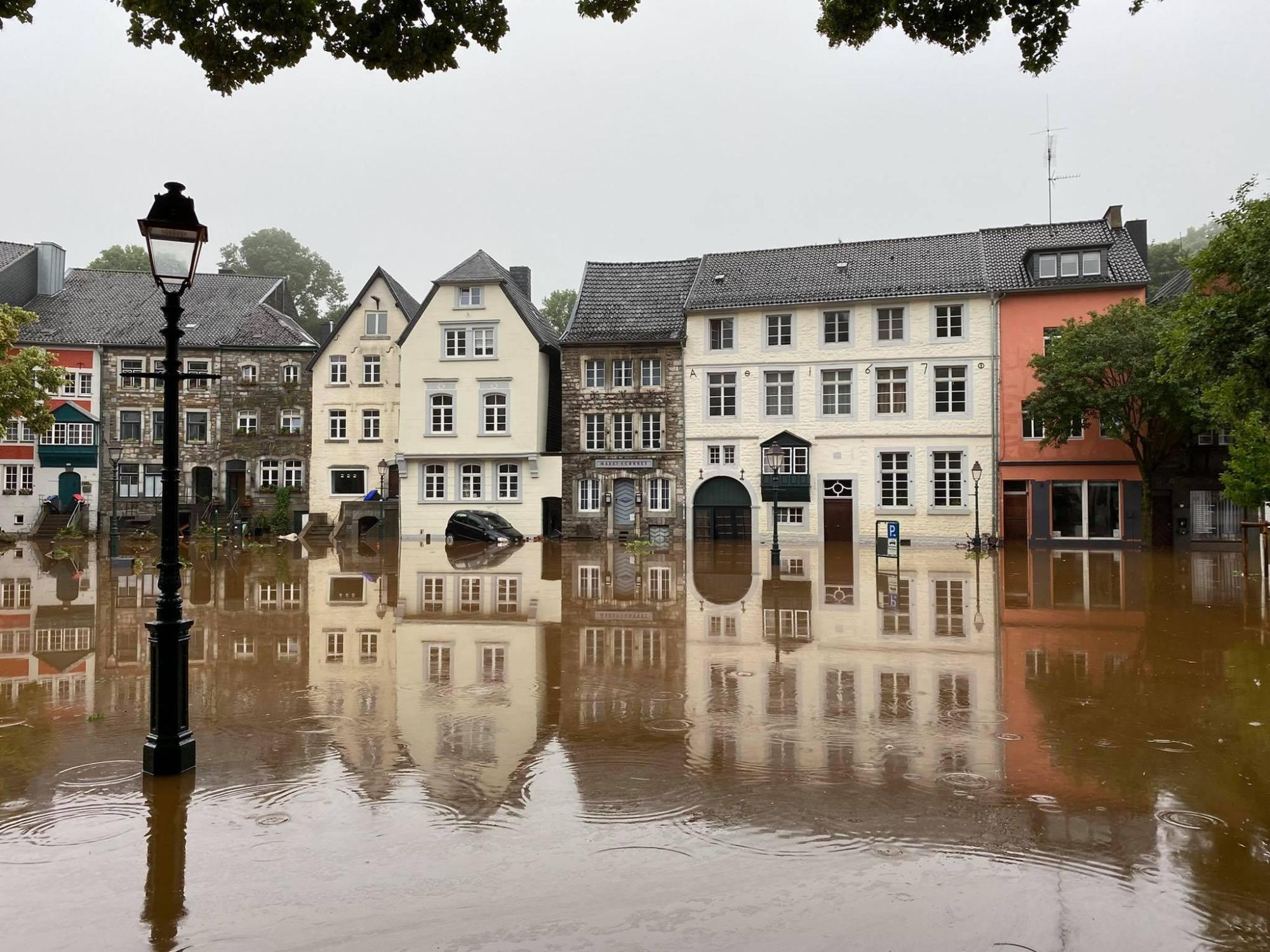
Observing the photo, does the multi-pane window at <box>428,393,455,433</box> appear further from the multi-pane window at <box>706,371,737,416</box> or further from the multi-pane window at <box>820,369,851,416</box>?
the multi-pane window at <box>820,369,851,416</box>

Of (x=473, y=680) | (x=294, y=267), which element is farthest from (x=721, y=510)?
(x=294, y=267)

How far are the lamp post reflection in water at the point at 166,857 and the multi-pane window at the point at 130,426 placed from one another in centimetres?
4226

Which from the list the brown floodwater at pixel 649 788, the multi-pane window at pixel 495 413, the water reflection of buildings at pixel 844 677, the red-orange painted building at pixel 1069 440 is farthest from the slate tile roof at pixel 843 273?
the brown floodwater at pixel 649 788

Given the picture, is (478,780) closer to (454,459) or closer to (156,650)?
(156,650)

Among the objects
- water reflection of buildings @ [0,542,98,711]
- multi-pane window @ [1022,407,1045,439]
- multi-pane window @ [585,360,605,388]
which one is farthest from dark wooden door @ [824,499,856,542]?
water reflection of buildings @ [0,542,98,711]

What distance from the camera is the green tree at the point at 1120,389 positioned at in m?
28.6

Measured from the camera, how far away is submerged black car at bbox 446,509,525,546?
3581 cm

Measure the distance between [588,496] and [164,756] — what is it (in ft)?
105

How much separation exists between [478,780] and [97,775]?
8.96ft

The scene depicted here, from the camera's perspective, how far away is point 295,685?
382 inches

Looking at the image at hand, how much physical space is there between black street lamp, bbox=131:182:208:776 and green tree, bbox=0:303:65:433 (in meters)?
28.6

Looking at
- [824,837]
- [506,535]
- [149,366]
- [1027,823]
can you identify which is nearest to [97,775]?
[824,837]

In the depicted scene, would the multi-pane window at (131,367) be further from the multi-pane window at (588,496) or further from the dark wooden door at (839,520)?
the dark wooden door at (839,520)

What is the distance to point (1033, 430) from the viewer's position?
111 feet
